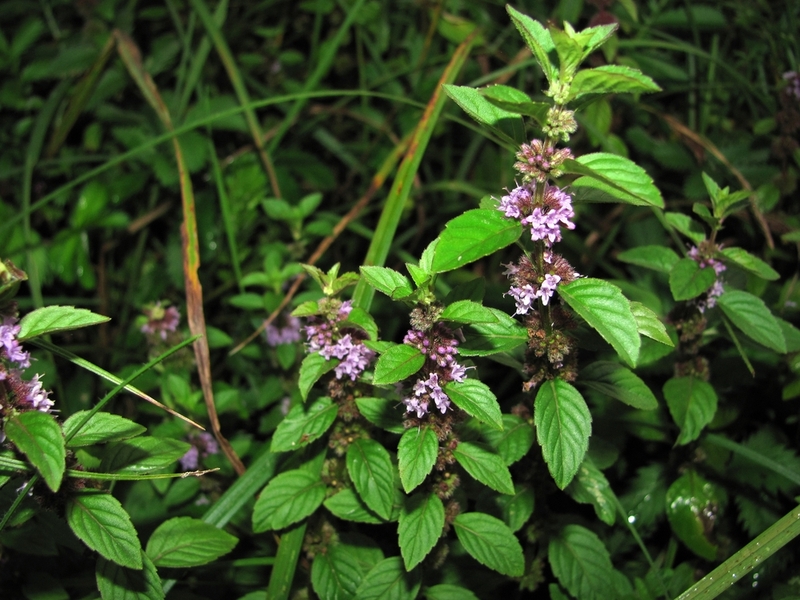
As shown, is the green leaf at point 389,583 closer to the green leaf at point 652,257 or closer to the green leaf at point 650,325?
the green leaf at point 650,325

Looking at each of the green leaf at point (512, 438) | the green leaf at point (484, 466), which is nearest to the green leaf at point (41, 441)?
the green leaf at point (484, 466)

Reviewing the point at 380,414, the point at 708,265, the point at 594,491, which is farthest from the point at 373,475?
the point at 708,265

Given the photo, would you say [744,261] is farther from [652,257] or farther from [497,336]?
[497,336]

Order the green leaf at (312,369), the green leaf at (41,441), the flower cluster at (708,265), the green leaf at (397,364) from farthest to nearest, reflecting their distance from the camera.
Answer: the flower cluster at (708,265) < the green leaf at (312,369) < the green leaf at (397,364) < the green leaf at (41,441)

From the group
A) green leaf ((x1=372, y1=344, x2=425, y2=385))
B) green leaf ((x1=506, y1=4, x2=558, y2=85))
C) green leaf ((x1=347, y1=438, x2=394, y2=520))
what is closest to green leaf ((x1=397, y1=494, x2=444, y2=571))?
green leaf ((x1=347, y1=438, x2=394, y2=520))

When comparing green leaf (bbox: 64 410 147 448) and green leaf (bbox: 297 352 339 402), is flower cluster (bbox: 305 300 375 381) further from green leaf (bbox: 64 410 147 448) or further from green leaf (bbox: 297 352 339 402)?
green leaf (bbox: 64 410 147 448)
